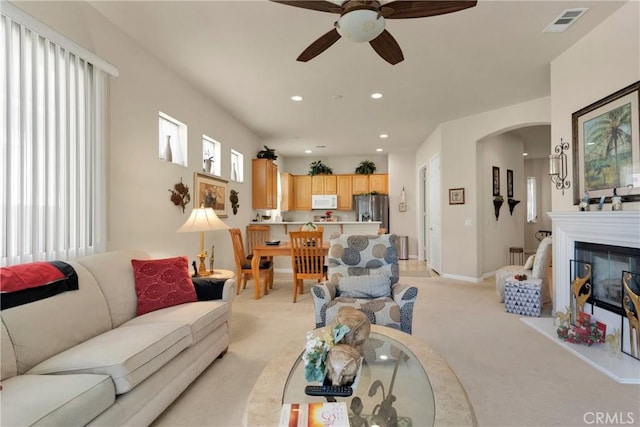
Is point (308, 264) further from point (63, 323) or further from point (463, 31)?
point (463, 31)

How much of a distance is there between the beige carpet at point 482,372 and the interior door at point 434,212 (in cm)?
223

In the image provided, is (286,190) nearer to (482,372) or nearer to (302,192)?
(302,192)

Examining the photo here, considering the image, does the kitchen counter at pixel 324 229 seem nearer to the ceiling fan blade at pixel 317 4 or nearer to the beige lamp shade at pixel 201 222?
the beige lamp shade at pixel 201 222

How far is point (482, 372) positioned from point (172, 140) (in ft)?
12.5

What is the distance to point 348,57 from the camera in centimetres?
313

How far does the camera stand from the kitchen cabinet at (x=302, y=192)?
8414mm

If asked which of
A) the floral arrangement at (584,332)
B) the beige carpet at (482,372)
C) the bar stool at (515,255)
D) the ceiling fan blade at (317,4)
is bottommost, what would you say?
the beige carpet at (482,372)

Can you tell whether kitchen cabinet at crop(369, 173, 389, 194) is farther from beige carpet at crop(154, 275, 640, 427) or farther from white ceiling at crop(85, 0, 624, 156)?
beige carpet at crop(154, 275, 640, 427)

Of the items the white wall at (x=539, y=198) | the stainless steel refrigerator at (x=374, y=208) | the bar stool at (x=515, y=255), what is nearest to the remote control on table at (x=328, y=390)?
the bar stool at (x=515, y=255)

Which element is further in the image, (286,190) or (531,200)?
(531,200)

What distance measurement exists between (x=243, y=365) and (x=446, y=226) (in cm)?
437

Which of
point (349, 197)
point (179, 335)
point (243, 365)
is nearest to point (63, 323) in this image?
point (179, 335)

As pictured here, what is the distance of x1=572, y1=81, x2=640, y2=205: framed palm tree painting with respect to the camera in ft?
8.04

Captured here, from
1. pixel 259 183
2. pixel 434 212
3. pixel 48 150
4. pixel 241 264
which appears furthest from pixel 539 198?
pixel 48 150
